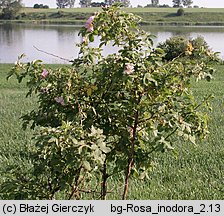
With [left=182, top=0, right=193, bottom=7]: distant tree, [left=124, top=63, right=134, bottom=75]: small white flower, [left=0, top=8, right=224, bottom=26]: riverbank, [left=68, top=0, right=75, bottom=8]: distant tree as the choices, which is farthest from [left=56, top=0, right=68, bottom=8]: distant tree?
[left=124, top=63, right=134, bottom=75]: small white flower

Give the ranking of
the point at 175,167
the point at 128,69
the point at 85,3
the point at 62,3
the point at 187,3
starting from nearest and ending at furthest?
the point at 128,69 → the point at 175,167 → the point at 187,3 → the point at 62,3 → the point at 85,3

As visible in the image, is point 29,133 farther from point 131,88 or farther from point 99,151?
point 99,151

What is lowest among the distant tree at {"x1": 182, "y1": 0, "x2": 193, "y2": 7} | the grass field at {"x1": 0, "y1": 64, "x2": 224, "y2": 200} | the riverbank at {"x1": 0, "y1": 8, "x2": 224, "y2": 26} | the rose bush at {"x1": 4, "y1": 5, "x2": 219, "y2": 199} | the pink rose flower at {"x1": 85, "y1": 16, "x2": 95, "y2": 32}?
the riverbank at {"x1": 0, "y1": 8, "x2": 224, "y2": 26}

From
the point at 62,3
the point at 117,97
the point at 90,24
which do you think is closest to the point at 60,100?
the point at 117,97

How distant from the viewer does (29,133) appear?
6.64m

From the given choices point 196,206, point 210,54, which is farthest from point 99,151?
point 210,54

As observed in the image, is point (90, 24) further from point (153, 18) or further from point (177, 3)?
point (177, 3)

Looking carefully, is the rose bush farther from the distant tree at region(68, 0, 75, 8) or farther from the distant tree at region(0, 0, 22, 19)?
the distant tree at region(68, 0, 75, 8)

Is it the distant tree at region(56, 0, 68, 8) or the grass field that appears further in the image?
the distant tree at region(56, 0, 68, 8)

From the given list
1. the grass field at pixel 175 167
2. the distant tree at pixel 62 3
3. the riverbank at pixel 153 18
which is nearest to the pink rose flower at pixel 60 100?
the grass field at pixel 175 167

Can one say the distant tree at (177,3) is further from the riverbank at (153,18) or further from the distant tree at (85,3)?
the riverbank at (153,18)

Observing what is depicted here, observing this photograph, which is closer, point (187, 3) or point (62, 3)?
point (187, 3)

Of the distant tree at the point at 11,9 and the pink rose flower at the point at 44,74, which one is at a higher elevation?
the pink rose flower at the point at 44,74

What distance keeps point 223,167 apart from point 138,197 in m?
1.30
